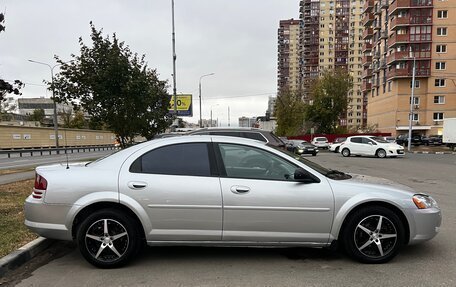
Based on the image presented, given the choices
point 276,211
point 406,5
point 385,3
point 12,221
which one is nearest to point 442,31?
point 406,5

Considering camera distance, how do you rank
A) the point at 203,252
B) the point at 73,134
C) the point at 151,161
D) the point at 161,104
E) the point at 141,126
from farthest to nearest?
the point at 73,134, the point at 161,104, the point at 141,126, the point at 203,252, the point at 151,161

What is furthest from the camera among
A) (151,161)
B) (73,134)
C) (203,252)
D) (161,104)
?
(73,134)

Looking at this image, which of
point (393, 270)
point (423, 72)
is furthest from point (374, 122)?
point (393, 270)

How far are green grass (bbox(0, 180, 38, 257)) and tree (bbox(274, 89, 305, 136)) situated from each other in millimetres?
63812

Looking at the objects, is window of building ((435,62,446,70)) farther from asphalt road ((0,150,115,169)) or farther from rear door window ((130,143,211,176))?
rear door window ((130,143,211,176))

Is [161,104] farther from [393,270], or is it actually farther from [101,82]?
[393,270]

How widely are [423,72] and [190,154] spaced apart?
60.8 metres

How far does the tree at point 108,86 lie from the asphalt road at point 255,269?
29.7ft

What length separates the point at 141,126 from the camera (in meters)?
14.4

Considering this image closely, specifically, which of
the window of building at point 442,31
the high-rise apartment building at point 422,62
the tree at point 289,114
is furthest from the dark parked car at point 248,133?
the tree at point 289,114

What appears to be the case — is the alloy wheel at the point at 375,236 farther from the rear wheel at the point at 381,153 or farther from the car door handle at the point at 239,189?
the rear wheel at the point at 381,153

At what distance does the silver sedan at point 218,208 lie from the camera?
428 cm

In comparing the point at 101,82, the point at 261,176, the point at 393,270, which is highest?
the point at 101,82

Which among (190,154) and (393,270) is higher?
(190,154)
